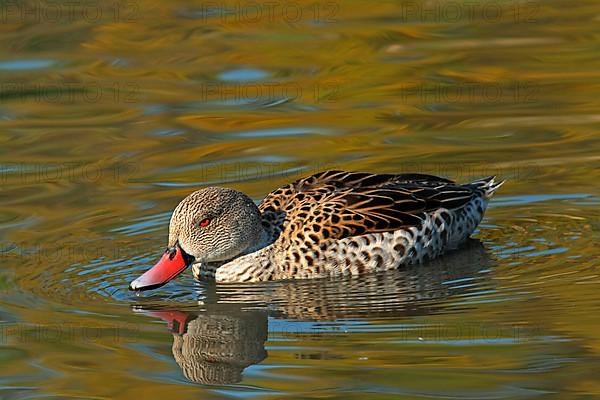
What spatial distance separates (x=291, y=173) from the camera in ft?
48.2

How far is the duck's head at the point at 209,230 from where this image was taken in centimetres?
1184

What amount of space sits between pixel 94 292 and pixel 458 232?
305cm

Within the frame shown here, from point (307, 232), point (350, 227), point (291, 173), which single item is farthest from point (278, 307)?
point (291, 173)

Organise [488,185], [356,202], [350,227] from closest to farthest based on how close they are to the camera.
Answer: [350,227] → [356,202] → [488,185]

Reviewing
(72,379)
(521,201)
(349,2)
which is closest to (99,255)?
(72,379)

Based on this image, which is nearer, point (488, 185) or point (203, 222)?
point (203, 222)

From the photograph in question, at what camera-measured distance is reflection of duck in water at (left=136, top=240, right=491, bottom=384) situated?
10227mm

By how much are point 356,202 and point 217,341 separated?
2.14 metres

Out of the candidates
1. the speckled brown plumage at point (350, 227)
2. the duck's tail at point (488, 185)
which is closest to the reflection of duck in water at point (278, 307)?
the speckled brown plumage at point (350, 227)

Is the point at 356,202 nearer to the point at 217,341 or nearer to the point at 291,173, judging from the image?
the point at 217,341

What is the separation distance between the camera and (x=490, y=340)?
10.1 m

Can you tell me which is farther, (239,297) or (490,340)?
(239,297)

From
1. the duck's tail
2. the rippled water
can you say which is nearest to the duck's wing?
the duck's tail

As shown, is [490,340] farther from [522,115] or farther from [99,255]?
[522,115]
